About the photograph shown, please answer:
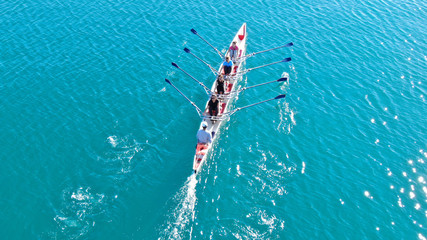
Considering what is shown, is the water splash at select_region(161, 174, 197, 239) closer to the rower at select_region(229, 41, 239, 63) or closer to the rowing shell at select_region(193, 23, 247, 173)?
the rowing shell at select_region(193, 23, 247, 173)

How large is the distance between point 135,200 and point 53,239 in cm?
740

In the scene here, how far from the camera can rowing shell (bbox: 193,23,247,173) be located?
1390 inches

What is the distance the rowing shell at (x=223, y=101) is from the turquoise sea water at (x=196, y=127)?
1188 mm

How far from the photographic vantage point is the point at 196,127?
1580 inches

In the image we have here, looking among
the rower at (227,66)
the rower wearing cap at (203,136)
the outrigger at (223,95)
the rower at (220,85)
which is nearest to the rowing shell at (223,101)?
the outrigger at (223,95)

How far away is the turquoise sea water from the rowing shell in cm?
119

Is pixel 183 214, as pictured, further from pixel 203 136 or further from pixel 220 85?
pixel 220 85

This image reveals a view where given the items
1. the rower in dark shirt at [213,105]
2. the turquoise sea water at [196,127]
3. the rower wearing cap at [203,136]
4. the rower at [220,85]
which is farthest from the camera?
the rower at [220,85]

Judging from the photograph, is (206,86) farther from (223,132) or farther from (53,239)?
(53,239)

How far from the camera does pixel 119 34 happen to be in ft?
180

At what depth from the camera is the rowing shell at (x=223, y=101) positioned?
1390 inches

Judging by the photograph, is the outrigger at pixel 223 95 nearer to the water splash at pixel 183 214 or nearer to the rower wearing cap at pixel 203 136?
the rower wearing cap at pixel 203 136

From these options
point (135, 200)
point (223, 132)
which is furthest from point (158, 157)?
point (223, 132)

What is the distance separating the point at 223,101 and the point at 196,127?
17.1ft
